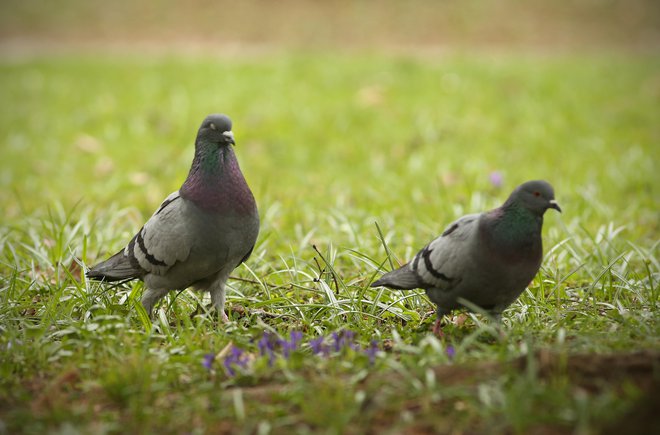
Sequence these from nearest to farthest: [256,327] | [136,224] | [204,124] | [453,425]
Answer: [453,425] → [256,327] → [204,124] → [136,224]

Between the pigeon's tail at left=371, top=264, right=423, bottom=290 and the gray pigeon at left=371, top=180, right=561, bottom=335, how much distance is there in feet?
0.17

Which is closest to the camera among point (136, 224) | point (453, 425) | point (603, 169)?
point (453, 425)

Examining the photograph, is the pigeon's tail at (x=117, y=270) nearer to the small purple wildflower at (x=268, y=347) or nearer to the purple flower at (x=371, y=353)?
the small purple wildflower at (x=268, y=347)

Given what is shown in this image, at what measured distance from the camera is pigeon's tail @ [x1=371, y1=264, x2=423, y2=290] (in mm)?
2906

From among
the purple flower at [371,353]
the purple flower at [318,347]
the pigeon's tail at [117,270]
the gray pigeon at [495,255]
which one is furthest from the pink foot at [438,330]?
the pigeon's tail at [117,270]

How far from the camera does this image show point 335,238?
454 centimetres

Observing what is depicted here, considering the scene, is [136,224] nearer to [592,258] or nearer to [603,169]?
[592,258]

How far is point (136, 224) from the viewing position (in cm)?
485

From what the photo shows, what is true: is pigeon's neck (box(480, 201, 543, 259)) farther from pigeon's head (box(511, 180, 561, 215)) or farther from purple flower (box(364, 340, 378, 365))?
purple flower (box(364, 340, 378, 365))

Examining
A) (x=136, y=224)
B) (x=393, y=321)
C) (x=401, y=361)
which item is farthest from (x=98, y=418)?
(x=136, y=224)

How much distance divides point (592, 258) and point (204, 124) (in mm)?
2193

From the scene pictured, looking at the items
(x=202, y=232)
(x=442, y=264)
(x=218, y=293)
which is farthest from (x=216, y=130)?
(x=442, y=264)

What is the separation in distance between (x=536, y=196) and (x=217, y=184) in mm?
1347

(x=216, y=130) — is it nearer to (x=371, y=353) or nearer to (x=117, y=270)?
(x=117, y=270)
